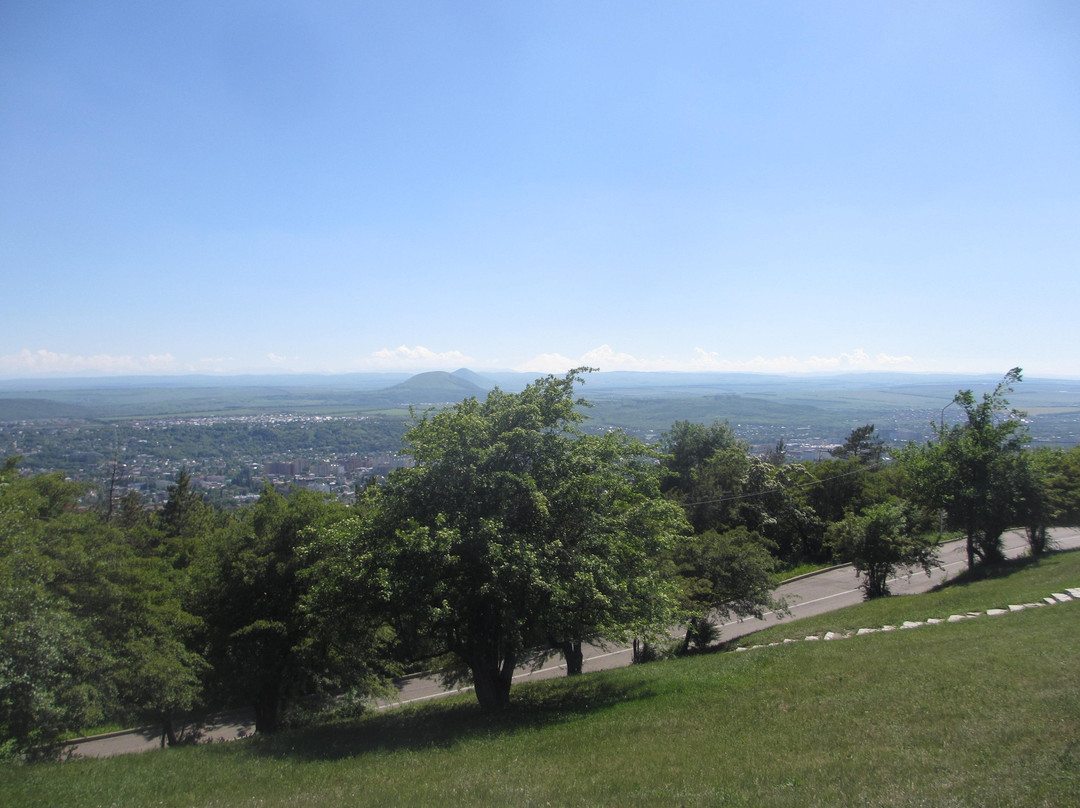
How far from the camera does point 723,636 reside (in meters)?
25.0

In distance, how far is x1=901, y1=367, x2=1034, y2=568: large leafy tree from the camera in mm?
24016

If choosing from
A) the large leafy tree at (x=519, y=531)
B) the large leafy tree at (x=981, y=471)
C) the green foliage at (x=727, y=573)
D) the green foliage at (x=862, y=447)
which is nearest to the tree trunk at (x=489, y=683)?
the large leafy tree at (x=519, y=531)

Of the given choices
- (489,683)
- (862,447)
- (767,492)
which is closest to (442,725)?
(489,683)

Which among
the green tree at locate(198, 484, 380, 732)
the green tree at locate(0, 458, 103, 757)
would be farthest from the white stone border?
the green tree at locate(0, 458, 103, 757)

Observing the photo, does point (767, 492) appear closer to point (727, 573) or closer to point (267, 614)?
point (727, 573)

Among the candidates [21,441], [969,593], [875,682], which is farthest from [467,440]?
[21,441]

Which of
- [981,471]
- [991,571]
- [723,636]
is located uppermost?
[981,471]

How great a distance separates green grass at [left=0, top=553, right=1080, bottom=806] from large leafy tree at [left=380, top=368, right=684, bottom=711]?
1811mm

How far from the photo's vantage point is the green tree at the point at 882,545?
2291 cm

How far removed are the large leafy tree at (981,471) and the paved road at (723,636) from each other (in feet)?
9.28

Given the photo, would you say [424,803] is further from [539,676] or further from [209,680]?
[539,676]

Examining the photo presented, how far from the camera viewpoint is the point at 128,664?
48.7ft

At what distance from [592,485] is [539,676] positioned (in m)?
14.6

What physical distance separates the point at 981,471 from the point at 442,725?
2521 centimetres
